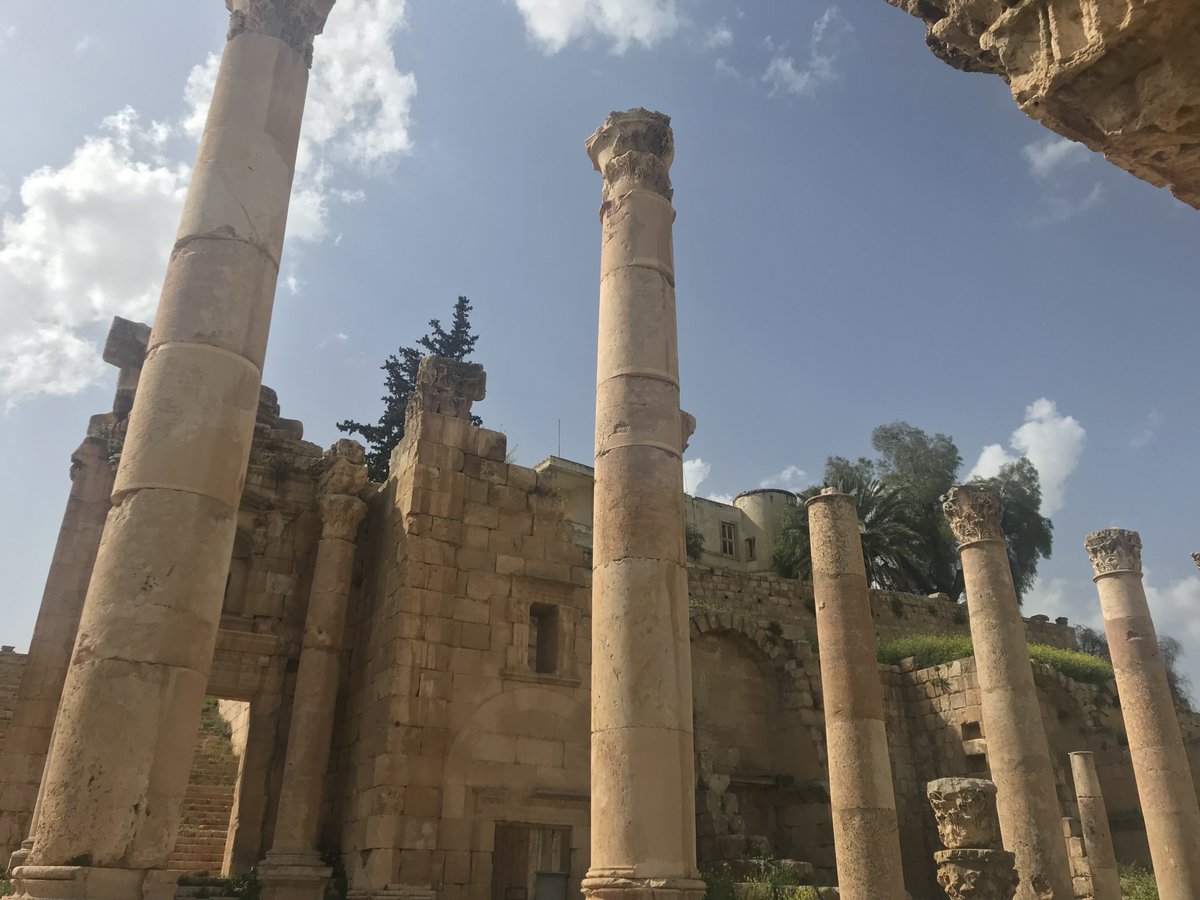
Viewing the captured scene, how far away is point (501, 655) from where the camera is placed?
13.8 metres

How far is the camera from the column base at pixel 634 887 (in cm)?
796

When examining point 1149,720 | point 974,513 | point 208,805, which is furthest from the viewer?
point 208,805

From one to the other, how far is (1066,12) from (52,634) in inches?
573

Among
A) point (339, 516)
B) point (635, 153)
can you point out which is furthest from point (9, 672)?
point (635, 153)

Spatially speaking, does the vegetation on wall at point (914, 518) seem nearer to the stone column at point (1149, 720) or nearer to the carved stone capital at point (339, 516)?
the stone column at point (1149, 720)

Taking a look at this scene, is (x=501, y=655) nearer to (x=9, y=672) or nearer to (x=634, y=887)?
(x=634, y=887)

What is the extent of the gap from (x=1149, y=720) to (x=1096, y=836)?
2319 millimetres

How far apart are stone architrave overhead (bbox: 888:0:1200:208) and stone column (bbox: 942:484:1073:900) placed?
11.9 m

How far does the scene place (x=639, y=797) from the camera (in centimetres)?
839

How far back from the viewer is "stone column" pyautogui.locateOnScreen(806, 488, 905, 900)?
12.1 meters

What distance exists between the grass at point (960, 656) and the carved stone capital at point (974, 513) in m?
7.87

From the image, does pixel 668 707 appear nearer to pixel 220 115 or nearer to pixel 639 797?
pixel 639 797

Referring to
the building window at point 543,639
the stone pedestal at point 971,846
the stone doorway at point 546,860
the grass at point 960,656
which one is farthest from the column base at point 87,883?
the grass at point 960,656

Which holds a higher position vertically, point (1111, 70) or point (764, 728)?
point (764, 728)
